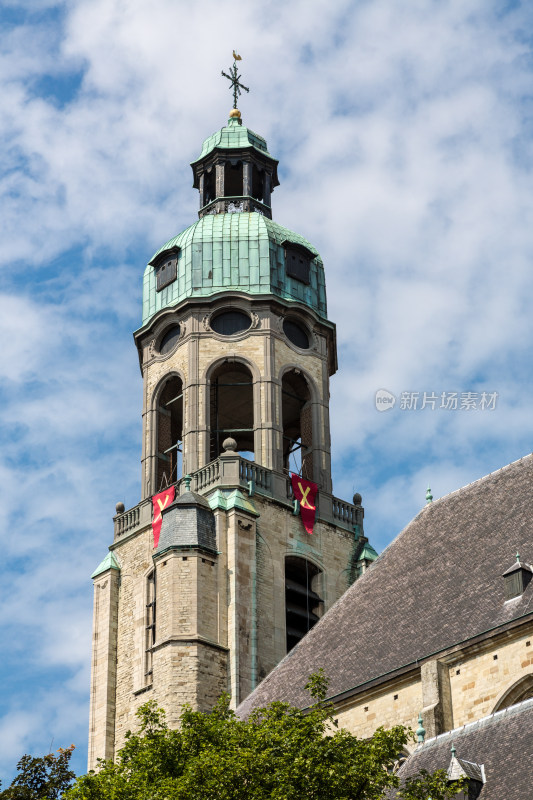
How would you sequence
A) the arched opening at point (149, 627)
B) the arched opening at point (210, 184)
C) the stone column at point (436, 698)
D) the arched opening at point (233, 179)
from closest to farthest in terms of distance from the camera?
the stone column at point (436, 698) → the arched opening at point (149, 627) → the arched opening at point (233, 179) → the arched opening at point (210, 184)

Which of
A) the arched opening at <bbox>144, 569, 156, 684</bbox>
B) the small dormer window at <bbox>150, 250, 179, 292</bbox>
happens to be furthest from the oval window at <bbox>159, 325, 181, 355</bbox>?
the arched opening at <bbox>144, 569, 156, 684</bbox>

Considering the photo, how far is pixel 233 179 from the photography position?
Answer: 158ft

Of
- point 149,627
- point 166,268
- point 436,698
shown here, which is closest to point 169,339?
point 166,268

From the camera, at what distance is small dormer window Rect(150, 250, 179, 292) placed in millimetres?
44594

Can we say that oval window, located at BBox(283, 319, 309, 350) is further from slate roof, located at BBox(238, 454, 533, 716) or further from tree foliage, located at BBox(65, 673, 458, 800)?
tree foliage, located at BBox(65, 673, 458, 800)

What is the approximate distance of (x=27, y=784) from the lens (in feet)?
106

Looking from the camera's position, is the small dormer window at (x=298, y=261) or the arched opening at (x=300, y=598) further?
the small dormer window at (x=298, y=261)

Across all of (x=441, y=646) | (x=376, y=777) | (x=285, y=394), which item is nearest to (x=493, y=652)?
(x=441, y=646)

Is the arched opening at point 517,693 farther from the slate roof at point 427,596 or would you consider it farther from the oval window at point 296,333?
the oval window at point 296,333

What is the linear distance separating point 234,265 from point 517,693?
19.9m

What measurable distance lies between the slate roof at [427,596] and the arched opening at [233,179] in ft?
53.7

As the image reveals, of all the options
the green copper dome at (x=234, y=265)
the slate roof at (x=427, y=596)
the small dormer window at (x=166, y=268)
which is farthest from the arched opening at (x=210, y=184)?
the slate roof at (x=427, y=596)

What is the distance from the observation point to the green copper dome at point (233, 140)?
4779 cm

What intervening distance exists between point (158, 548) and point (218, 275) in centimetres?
982
